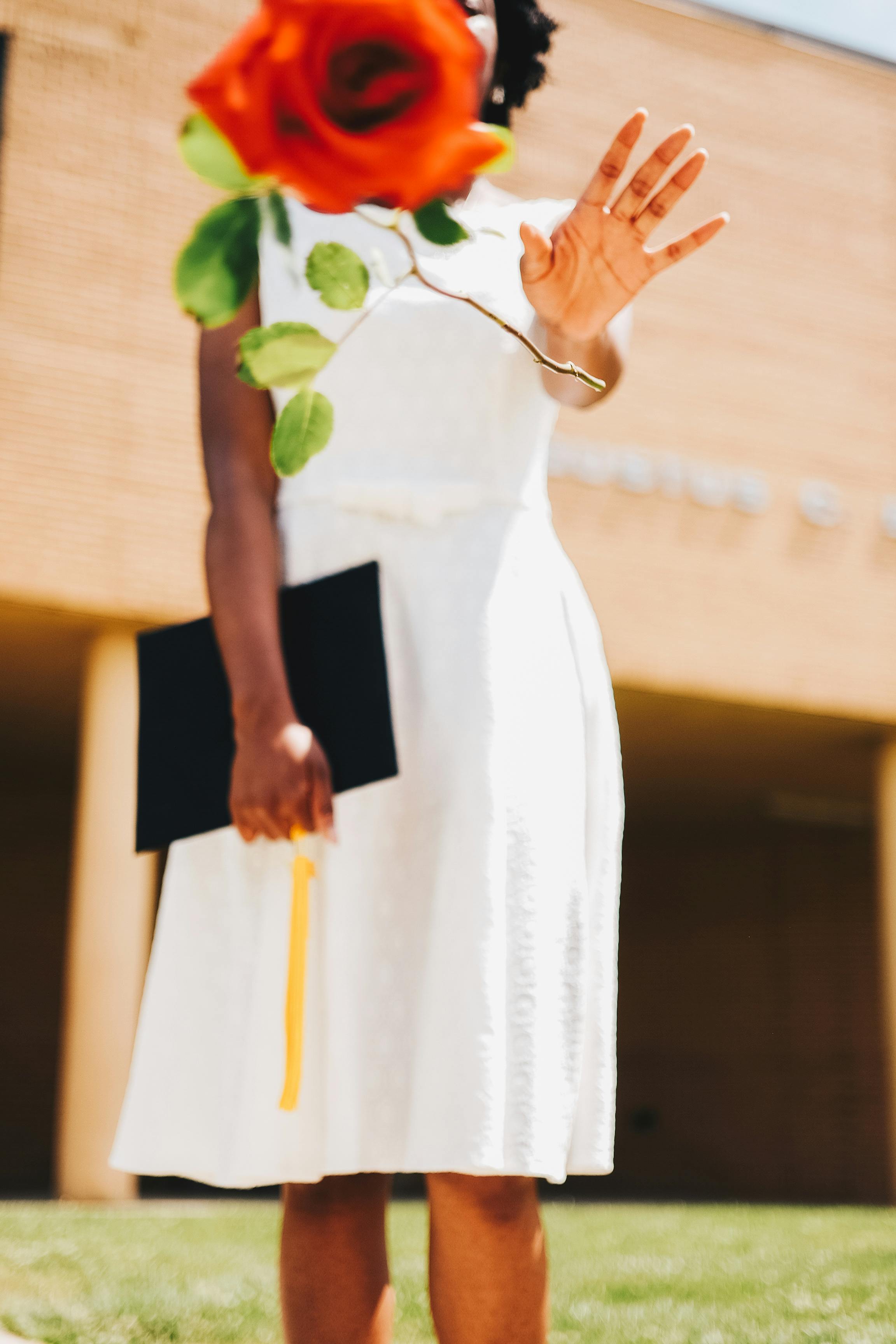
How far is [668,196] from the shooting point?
1.24 metres

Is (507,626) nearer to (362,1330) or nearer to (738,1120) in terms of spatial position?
(362,1330)

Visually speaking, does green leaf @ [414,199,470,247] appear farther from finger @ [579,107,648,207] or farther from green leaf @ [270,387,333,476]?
finger @ [579,107,648,207]

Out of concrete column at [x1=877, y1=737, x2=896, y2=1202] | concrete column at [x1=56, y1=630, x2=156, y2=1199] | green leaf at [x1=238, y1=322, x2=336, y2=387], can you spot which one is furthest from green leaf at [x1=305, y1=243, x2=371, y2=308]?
concrete column at [x1=877, y1=737, x2=896, y2=1202]

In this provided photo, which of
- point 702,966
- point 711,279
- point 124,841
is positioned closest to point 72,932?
point 124,841

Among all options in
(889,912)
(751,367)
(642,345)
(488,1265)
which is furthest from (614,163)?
(889,912)

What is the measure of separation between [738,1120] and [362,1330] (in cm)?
1472

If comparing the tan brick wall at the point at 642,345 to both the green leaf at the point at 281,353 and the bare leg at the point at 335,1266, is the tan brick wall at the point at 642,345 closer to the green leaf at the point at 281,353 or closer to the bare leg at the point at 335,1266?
the bare leg at the point at 335,1266

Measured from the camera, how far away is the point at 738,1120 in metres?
15.5

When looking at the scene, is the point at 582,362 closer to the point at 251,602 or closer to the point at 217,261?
the point at 251,602

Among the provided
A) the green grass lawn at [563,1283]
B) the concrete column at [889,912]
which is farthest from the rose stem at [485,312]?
the concrete column at [889,912]

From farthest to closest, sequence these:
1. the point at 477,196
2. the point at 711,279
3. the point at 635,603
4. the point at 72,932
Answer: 1. the point at 711,279
2. the point at 635,603
3. the point at 72,932
4. the point at 477,196

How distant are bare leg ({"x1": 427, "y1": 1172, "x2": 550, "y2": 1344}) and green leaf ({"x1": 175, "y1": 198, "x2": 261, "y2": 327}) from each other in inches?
40.2

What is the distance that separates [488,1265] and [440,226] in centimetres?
106

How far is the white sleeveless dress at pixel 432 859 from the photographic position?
4.90 ft
